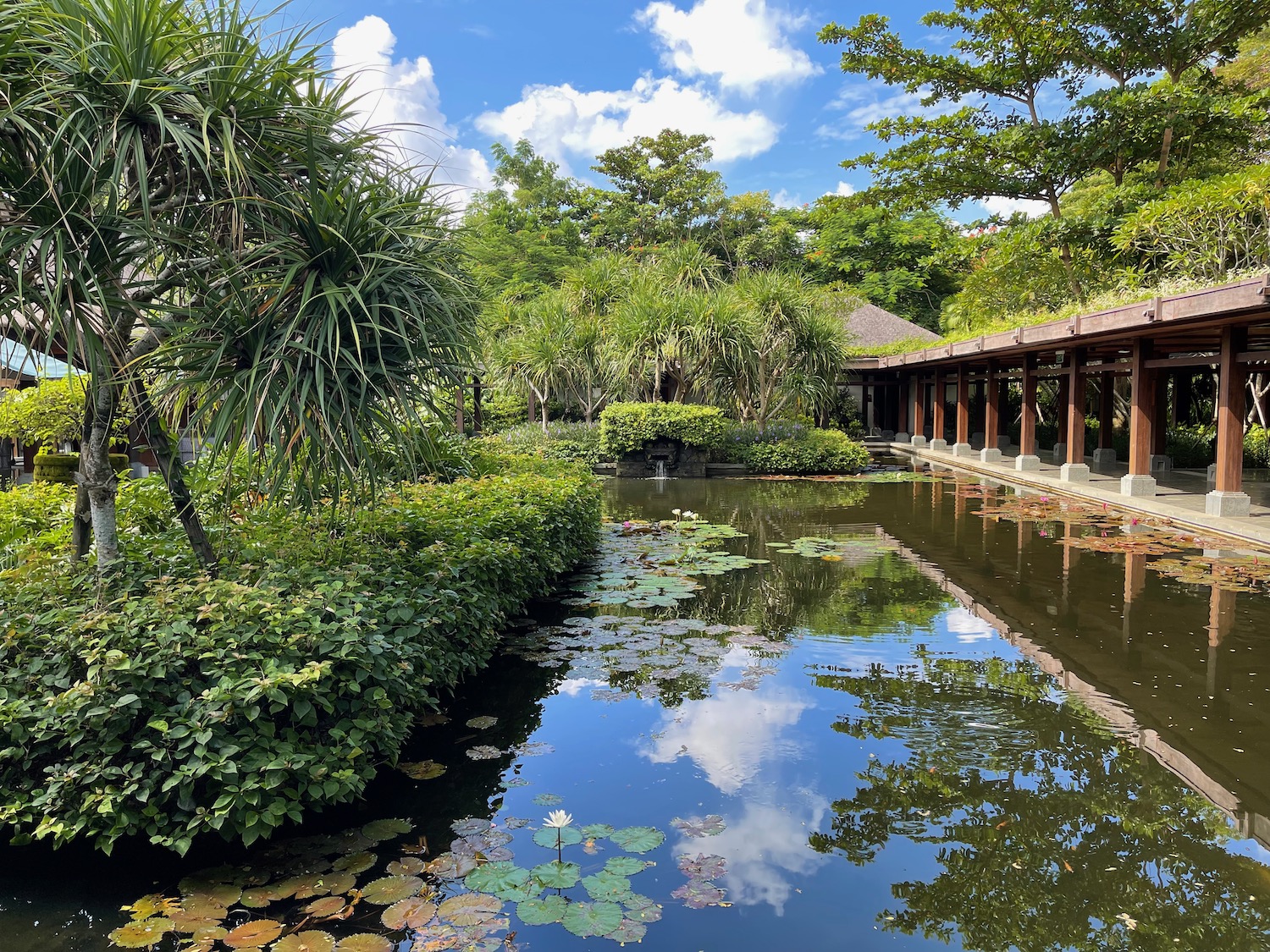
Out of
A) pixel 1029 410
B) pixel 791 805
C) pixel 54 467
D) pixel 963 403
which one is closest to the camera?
pixel 791 805

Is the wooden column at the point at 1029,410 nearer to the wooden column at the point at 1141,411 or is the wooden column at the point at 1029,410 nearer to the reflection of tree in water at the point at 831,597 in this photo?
the wooden column at the point at 1141,411

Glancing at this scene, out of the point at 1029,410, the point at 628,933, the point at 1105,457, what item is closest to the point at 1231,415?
the point at 1029,410

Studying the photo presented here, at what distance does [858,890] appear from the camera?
3.04m

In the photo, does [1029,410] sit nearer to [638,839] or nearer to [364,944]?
[638,839]

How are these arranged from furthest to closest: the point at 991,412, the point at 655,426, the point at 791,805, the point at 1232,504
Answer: the point at 991,412
the point at 655,426
the point at 1232,504
the point at 791,805

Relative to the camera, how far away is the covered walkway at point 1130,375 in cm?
1020

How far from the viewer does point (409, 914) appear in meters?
2.81

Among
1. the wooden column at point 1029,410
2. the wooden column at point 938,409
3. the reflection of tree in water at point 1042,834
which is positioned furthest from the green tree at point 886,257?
the reflection of tree in water at point 1042,834

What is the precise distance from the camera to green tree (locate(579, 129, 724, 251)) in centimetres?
3616

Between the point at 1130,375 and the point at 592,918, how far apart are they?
1695cm

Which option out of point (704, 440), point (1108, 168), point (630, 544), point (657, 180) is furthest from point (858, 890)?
point (657, 180)

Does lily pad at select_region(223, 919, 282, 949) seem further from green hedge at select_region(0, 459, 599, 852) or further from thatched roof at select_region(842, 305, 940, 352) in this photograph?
thatched roof at select_region(842, 305, 940, 352)

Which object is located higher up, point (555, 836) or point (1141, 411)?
point (1141, 411)

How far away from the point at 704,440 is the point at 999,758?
1476 centimetres
